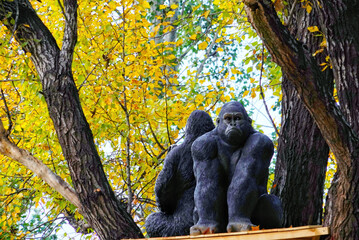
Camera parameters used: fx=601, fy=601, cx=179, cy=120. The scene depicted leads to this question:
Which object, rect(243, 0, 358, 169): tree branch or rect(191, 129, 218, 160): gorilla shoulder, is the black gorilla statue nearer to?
rect(191, 129, 218, 160): gorilla shoulder

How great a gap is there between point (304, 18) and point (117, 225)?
2502 millimetres

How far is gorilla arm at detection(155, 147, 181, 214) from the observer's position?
14.8 ft

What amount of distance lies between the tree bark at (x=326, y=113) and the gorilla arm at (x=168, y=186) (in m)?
1.16

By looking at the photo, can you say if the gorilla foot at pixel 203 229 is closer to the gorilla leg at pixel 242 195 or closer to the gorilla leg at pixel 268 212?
the gorilla leg at pixel 242 195

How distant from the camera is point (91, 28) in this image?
766 centimetres

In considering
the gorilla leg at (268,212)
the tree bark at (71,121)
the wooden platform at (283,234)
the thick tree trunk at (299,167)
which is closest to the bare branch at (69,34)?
the tree bark at (71,121)

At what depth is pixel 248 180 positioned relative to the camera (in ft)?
13.3

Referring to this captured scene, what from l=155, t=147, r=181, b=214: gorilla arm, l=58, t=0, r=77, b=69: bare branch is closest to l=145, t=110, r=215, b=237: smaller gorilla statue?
l=155, t=147, r=181, b=214: gorilla arm

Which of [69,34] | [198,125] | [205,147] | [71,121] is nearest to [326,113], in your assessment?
[205,147]

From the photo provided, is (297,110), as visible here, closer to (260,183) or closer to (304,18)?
(304,18)

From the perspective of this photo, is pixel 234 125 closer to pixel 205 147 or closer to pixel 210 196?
pixel 205 147

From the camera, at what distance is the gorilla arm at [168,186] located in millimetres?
4523

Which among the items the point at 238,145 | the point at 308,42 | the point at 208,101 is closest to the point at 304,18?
the point at 308,42

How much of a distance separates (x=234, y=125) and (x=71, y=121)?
1665 millimetres
